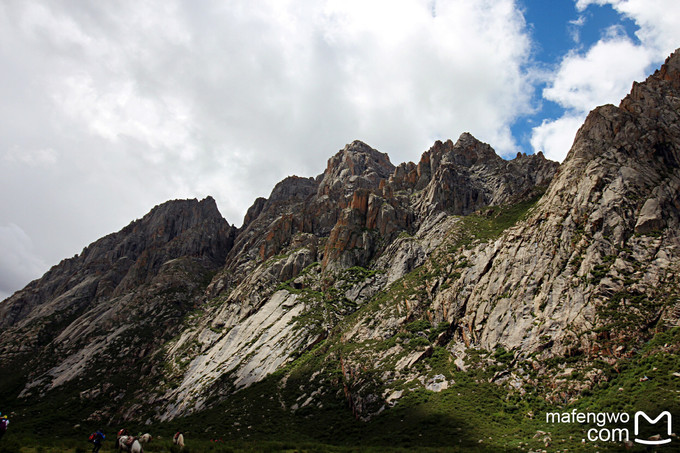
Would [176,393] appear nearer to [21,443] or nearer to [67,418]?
[67,418]

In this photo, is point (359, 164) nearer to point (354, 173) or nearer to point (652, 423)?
point (354, 173)

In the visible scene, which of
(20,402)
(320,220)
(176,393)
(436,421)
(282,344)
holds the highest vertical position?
(320,220)

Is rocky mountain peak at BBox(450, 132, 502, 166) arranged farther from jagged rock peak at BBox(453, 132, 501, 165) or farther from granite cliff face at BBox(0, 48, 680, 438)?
granite cliff face at BBox(0, 48, 680, 438)

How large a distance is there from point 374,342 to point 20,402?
9703 centimetres

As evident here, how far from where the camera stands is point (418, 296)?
72.2 m

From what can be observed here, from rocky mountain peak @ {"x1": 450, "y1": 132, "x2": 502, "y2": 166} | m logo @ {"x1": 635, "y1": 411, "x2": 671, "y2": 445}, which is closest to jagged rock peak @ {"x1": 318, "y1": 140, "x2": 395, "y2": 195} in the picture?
rocky mountain peak @ {"x1": 450, "y1": 132, "x2": 502, "y2": 166}

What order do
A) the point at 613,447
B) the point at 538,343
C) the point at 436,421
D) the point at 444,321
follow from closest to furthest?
the point at 613,447
the point at 436,421
the point at 538,343
the point at 444,321

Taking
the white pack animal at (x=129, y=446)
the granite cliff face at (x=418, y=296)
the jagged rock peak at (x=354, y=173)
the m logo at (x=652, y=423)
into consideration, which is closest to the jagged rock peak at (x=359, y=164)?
the jagged rock peak at (x=354, y=173)

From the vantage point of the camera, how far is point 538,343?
4669 centimetres

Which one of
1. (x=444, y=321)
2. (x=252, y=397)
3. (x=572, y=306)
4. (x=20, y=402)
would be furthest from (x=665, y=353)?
(x=20, y=402)

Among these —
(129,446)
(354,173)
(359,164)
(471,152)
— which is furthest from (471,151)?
(129,446)

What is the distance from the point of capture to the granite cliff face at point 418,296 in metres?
47.3

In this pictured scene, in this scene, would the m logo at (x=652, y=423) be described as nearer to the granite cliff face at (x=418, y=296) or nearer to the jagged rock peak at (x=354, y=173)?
the granite cliff face at (x=418, y=296)

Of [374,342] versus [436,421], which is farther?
[374,342]
